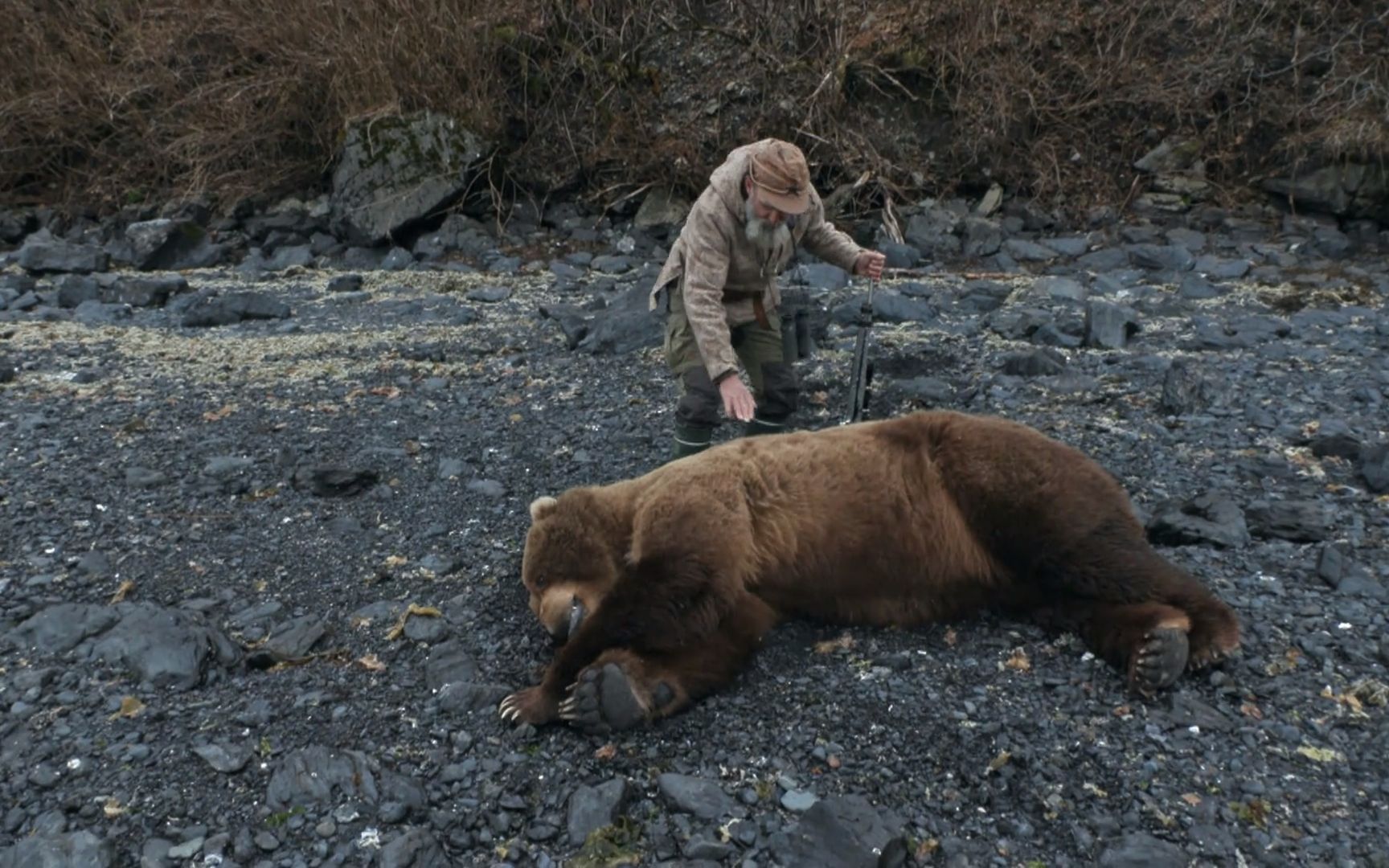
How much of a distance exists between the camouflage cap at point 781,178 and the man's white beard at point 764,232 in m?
0.16

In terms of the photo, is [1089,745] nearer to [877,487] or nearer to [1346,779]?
[1346,779]

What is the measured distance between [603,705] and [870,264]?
2900mm

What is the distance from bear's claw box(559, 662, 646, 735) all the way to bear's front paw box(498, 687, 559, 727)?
51mm

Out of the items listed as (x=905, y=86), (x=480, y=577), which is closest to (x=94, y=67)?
(x=905, y=86)

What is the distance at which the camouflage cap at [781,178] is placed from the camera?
5512 millimetres

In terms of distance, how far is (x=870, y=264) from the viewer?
6.16 m

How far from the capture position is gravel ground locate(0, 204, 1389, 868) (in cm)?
365

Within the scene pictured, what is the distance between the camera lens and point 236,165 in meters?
14.9

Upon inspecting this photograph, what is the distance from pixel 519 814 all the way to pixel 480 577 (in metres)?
1.69

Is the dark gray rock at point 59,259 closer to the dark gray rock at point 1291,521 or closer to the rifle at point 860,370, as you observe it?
the rifle at point 860,370

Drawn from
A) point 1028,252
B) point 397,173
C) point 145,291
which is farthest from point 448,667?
point 397,173

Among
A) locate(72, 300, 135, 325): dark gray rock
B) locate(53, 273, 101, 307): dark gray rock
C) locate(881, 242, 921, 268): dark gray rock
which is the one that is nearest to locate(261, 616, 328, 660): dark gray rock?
locate(72, 300, 135, 325): dark gray rock

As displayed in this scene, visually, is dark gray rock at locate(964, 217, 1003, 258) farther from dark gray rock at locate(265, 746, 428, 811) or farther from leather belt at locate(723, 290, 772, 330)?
dark gray rock at locate(265, 746, 428, 811)

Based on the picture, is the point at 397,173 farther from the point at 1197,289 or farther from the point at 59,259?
the point at 1197,289
